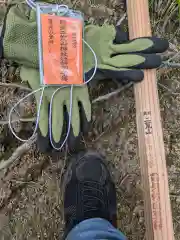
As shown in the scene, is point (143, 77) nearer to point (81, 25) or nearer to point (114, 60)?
point (114, 60)

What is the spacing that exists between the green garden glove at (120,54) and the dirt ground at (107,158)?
5.0 inches

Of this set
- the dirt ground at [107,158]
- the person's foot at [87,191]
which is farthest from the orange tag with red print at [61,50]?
the person's foot at [87,191]

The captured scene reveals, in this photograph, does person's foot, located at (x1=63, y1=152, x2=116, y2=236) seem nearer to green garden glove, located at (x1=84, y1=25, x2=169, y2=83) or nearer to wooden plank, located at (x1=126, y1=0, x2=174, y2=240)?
wooden plank, located at (x1=126, y1=0, x2=174, y2=240)

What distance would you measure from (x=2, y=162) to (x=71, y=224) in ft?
0.98

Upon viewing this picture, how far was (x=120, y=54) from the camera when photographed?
3.96 ft

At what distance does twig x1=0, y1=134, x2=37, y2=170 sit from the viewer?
1266 mm

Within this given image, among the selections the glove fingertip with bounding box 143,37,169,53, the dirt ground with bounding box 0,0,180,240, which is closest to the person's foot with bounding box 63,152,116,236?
the dirt ground with bounding box 0,0,180,240

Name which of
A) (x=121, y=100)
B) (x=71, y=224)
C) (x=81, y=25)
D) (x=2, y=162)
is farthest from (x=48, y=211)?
(x=81, y=25)

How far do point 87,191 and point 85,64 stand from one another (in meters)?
0.41

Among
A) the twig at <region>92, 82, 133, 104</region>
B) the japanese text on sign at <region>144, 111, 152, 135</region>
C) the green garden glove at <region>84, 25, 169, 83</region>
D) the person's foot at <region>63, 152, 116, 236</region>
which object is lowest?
the person's foot at <region>63, 152, 116, 236</region>

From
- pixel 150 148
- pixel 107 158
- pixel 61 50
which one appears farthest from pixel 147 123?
pixel 61 50

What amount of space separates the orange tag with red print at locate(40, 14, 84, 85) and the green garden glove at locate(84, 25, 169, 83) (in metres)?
0.04

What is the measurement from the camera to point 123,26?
1323mm

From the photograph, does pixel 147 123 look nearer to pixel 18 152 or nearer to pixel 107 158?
pixel 107 158
